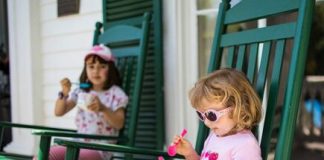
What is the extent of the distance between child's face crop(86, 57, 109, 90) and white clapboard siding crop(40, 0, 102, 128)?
0.77 m

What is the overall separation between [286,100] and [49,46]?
8.84ft

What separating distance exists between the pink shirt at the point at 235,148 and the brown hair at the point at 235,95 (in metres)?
0.03

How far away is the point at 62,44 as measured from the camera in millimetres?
3805

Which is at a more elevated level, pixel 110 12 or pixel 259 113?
pixel 110 12

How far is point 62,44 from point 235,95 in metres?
2.42

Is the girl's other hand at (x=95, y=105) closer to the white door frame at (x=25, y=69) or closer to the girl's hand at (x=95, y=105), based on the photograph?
the girl's hand at (x=95, y=105)

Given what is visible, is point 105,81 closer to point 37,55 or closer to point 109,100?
point 109,100

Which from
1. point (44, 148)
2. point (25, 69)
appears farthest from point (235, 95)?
point (25, 69)

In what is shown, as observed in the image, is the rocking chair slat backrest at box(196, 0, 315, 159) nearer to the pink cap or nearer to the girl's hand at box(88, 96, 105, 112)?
the girl's hand at box(88, 96, 105, 112)

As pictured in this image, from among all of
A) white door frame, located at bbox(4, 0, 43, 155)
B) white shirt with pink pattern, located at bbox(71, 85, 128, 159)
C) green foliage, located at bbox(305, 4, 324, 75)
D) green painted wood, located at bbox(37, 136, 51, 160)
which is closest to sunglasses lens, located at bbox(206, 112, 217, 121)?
green painted wood, located at bbox(37, 136, 51, 160)

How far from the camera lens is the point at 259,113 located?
167cm

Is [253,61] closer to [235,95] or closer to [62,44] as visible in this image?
[235,95]

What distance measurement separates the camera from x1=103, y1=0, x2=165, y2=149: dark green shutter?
9.19ft

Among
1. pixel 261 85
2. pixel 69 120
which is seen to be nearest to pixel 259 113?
pixel 261 85
